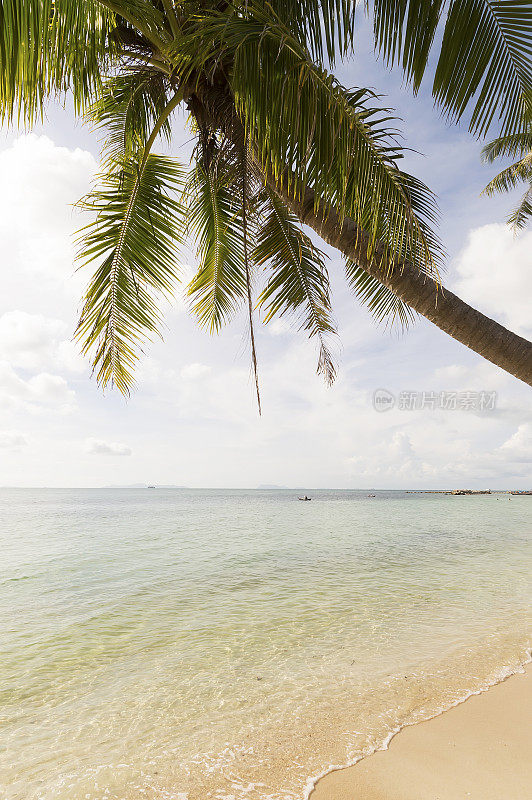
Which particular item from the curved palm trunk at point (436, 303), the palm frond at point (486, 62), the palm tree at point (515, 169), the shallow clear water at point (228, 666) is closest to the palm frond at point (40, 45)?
the curved palm trunk at point (436, 303)

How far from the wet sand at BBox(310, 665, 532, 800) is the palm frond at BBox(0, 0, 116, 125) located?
3945 mm

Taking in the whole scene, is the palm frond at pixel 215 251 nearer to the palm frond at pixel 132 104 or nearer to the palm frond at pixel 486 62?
the palm frond at pixel 132 104

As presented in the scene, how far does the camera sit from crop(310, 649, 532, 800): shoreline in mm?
2379

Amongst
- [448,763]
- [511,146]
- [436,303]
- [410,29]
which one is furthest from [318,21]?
[511,146]

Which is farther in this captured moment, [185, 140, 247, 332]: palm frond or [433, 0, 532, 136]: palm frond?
[185, 140, 247, 332]: palm frond

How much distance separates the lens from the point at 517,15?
2.28 metres

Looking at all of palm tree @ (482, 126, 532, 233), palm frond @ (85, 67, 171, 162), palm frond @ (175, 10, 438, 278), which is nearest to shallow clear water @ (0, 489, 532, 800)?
palm frond @ (175, 10, 438, 278)

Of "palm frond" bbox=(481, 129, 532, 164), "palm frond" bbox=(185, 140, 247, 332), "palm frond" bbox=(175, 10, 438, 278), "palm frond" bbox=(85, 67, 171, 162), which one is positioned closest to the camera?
"palm frond" bbox=(175, 10, 438, 278)

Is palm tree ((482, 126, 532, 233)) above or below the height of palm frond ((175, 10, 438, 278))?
above

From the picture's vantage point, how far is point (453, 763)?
8.63 ft

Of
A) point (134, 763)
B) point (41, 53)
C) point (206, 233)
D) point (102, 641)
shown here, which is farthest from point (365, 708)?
point (206, 233)

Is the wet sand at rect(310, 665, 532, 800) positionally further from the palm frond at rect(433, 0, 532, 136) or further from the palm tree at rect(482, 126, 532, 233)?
the palm tree at rect(482, 126, 532, 233)

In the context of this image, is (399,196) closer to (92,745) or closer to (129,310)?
(129,310)

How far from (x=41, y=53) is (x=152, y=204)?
223 cm
